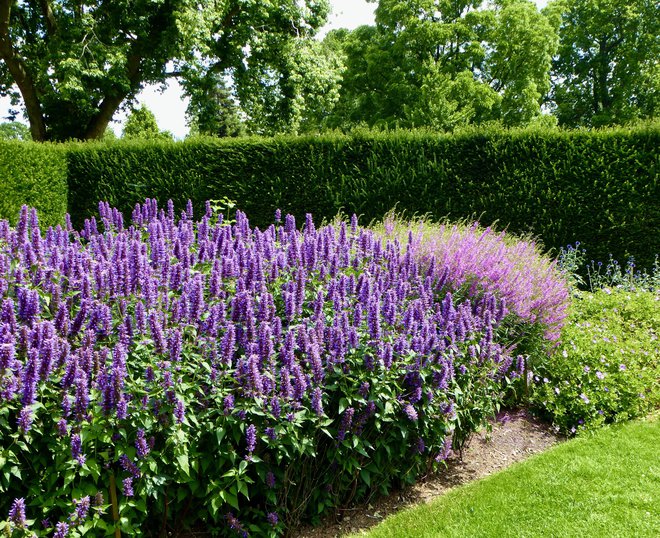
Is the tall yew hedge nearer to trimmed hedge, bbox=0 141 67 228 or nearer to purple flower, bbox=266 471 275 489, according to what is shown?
trimmed hedge, bbox=0 141 67 228

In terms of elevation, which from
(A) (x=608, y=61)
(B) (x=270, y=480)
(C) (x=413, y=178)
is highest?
(A) (x=608, y=61)

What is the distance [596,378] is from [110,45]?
17.5m

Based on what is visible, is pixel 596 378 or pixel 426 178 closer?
pixel 596 378

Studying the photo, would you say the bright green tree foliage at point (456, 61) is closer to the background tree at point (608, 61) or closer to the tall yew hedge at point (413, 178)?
the background tree at point (608, 61)

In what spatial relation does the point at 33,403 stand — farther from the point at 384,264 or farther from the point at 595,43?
the point at 595,43

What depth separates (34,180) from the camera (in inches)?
451

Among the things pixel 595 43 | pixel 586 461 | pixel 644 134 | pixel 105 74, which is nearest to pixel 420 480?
pixel 586 461

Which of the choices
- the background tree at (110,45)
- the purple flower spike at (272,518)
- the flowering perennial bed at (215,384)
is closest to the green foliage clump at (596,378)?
the flowering perennial bed at (215,384)

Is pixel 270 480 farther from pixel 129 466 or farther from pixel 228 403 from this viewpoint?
pixel 129 466

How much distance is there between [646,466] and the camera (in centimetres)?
441

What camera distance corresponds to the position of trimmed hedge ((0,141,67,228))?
427 inches

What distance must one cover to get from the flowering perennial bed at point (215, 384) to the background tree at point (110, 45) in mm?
14655

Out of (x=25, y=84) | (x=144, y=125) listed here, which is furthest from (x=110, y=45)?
(x=144, y=125)

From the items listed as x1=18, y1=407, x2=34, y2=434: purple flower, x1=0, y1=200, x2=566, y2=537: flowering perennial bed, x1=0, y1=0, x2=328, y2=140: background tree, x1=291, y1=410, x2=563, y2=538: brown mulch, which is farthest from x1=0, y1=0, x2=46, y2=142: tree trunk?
x1=18, y1=407, x2=34, y2=434: purple flower
